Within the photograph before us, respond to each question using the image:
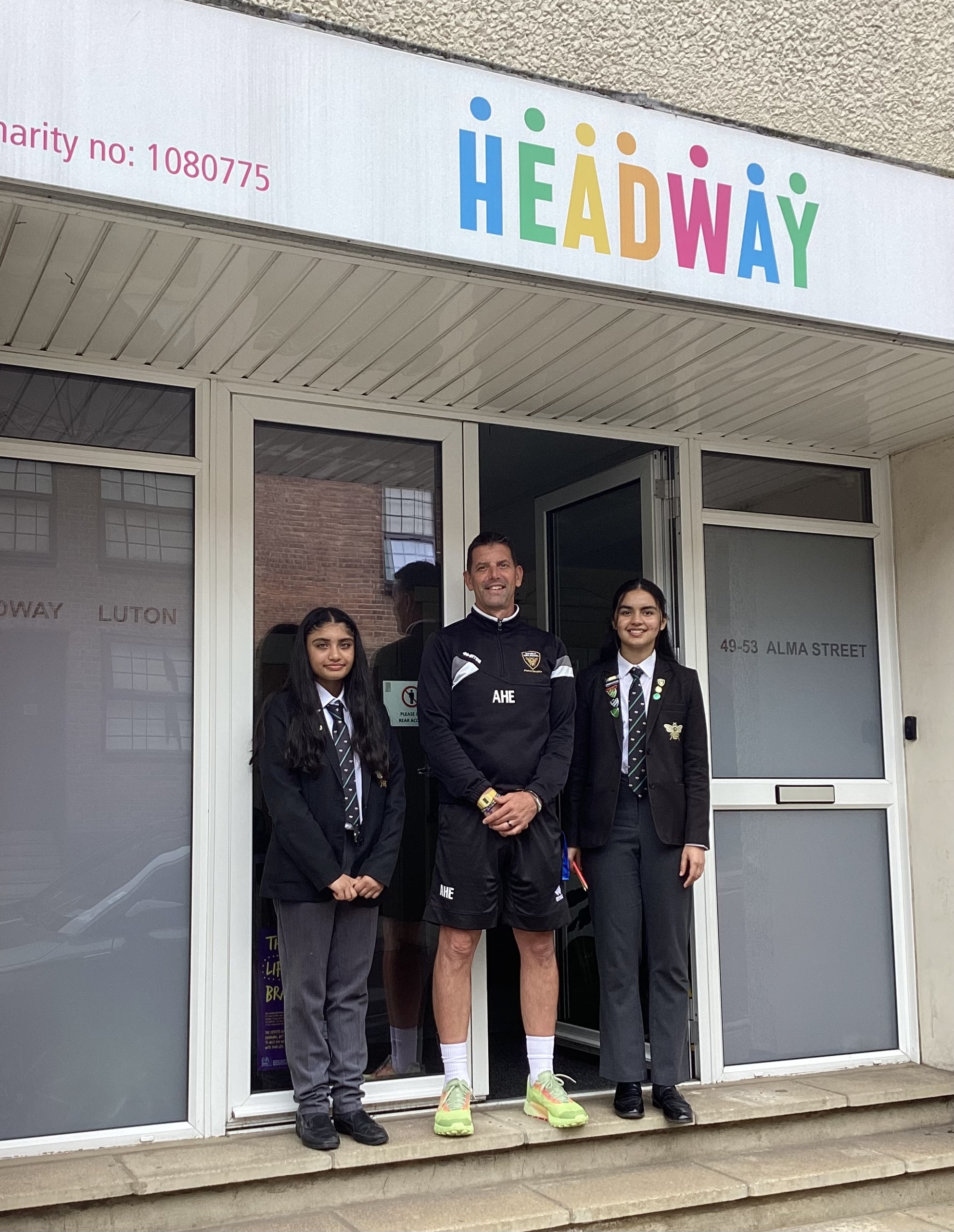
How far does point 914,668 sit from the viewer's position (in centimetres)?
546

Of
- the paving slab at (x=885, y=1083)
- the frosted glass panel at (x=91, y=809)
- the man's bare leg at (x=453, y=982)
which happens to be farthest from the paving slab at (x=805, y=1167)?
the frosted glass panel at (x=91, y=809)

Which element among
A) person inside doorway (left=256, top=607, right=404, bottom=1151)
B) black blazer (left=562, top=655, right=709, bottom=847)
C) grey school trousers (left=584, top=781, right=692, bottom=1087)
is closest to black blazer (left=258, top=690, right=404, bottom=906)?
person inside doorway (left=256, top=607, right=404, bottom=1151)

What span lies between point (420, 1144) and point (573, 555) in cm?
284

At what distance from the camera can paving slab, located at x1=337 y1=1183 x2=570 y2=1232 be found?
370cm

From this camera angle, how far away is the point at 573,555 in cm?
595

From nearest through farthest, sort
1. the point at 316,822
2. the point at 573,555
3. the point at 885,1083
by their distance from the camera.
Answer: the point at 316,822
the point at 885,1083
the point at 573,555

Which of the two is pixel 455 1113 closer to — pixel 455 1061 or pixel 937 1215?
pixel 455 1061

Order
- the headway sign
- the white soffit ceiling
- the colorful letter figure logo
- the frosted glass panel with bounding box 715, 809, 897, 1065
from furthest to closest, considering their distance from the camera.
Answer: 1. the frosted glass panel with bounding box 715, 809, 897, 1065
2. the colorful letter figure logo
3. the white soffit ceiling
4. the headway sign

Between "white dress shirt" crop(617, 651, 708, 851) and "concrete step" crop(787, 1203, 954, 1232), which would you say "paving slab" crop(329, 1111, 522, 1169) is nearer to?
"concrete step" crop(787, 1203, 954, 1232)

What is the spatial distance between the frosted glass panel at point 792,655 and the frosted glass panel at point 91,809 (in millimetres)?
2208

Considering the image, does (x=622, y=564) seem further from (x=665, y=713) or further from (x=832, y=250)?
Answer: (x=832, y=250)

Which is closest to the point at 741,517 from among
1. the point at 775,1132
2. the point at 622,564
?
the point at 622,564

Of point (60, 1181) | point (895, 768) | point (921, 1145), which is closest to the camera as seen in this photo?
point (60, 1181)

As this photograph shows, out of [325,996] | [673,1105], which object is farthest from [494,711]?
[673,1105]
